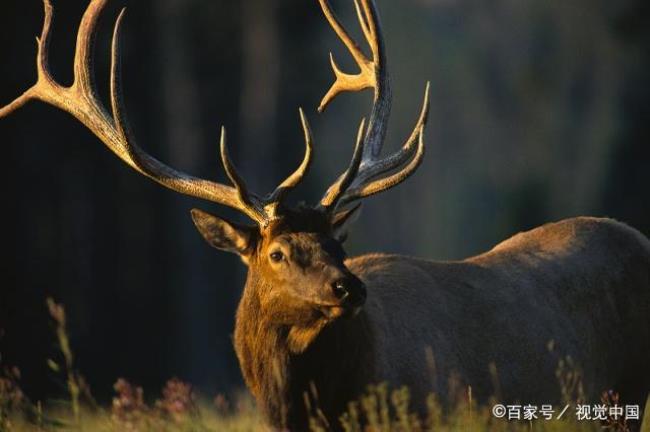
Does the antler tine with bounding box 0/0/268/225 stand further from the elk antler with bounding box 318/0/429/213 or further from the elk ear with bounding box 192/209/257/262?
the elk antler with bounding box 318/0/429/213

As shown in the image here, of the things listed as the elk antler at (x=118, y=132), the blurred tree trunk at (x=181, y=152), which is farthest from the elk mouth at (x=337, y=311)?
the blurred tree trunk at (x=181, y=152)

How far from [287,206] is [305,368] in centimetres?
99

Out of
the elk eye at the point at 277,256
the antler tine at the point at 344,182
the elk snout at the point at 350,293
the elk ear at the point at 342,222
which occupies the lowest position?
the elk snout at the point at 350,293

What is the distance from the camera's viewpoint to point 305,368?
920 cm

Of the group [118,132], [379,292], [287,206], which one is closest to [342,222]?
[287,206]

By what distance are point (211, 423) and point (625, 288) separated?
3.19 meters

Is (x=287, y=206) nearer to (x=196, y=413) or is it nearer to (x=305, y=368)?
(x=305, y=368)

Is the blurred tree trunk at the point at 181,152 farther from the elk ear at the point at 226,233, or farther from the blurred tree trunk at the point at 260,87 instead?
the elk ear at the point at 226,233

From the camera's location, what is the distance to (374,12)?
1031cm

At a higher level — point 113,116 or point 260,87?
point 113,116

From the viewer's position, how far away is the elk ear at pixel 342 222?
31.9ft

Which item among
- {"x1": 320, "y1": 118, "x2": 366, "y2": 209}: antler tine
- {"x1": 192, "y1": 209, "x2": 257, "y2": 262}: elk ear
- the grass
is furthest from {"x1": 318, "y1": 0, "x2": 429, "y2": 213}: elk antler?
the grass

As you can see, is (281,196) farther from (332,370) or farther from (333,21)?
(333,21)

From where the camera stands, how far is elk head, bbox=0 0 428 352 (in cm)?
901
